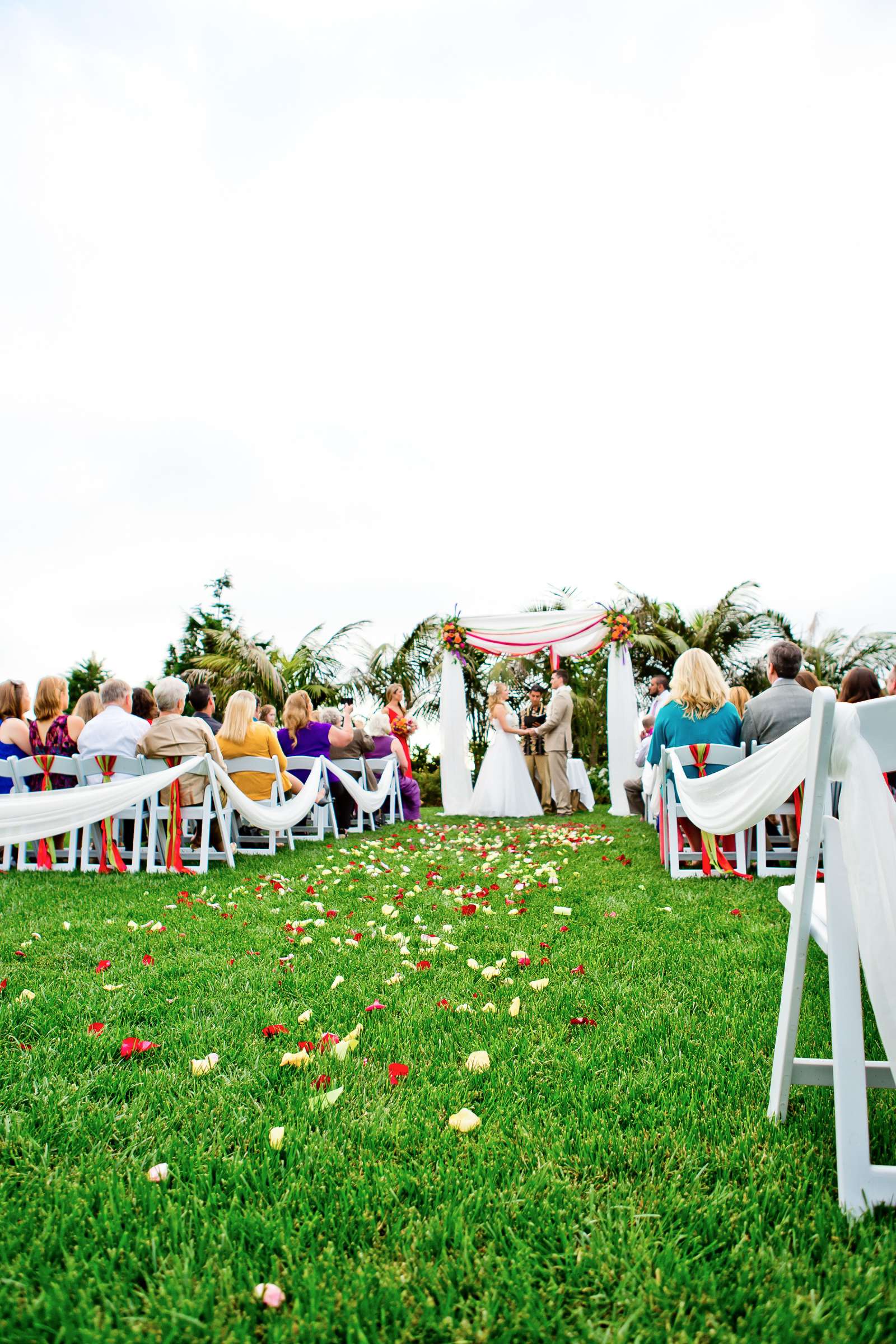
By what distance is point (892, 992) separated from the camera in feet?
5.00

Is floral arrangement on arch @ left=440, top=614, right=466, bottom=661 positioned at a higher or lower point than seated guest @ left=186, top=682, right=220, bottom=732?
higher

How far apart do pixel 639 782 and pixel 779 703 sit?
17.8 feet

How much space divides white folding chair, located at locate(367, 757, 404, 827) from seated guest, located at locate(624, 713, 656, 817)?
3453mm

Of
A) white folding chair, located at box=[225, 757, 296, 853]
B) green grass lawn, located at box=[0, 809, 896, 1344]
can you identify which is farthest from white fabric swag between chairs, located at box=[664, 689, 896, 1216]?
white folding chair, located at box=[225, 757, 296, 853]

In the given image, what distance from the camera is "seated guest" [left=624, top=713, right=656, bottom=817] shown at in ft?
33.0

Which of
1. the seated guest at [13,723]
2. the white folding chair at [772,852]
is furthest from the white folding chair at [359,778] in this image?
the white folding chair at [772,852]

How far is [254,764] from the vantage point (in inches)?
291

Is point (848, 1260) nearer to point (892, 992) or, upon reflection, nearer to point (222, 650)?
point (892, 992)

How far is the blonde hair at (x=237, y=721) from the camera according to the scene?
24.7 feet

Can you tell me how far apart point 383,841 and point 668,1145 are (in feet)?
22.5

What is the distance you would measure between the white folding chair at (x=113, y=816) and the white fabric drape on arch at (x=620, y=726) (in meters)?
7.87

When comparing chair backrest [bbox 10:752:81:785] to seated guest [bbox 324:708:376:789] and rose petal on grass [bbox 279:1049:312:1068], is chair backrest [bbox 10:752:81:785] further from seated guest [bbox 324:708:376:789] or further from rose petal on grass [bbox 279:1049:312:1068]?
rose petal on grass [bbox 279:1049:312:1068]

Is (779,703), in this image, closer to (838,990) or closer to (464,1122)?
(838,990)

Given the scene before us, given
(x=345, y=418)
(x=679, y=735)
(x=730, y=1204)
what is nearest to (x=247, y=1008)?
(x=730, y=1204)
